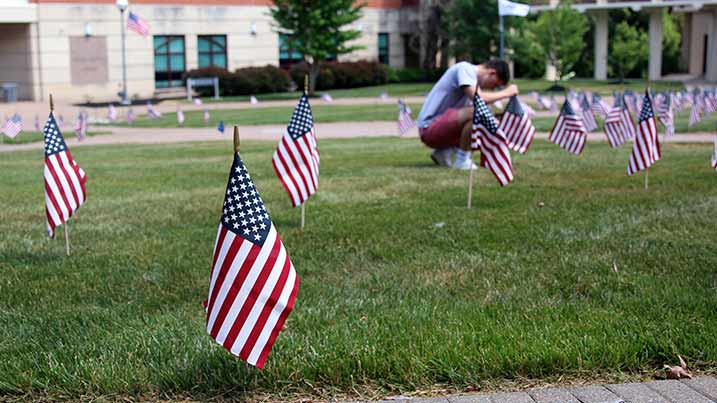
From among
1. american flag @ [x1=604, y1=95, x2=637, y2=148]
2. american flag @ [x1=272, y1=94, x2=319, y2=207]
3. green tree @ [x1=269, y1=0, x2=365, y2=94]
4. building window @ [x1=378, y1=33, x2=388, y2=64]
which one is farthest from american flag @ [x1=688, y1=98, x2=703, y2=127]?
building window @ [x1=378, y1=33, x2=388, y2=64]

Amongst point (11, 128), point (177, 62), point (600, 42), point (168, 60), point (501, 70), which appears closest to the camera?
point (501, 70)

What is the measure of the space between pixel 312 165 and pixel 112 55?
1436 inches

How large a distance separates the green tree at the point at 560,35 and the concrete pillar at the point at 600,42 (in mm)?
3809

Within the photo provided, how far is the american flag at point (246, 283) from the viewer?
4.29 metres

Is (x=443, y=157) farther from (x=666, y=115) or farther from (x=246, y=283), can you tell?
(x=246, y=283)

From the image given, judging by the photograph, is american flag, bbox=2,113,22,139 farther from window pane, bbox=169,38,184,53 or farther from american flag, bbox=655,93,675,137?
window pane, bbox=169,38,184,53

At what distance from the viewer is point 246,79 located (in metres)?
42.1

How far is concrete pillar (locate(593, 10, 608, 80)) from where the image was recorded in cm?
5156

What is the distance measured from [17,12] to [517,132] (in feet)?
104

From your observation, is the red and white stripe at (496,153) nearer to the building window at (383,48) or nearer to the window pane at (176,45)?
the window pane at (176,45)

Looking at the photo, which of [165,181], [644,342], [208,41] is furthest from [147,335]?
[208,41]

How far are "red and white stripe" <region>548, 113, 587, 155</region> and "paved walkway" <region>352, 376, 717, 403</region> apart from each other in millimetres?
9056

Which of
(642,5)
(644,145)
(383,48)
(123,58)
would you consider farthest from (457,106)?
(383,48)

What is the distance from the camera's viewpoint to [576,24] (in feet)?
154
